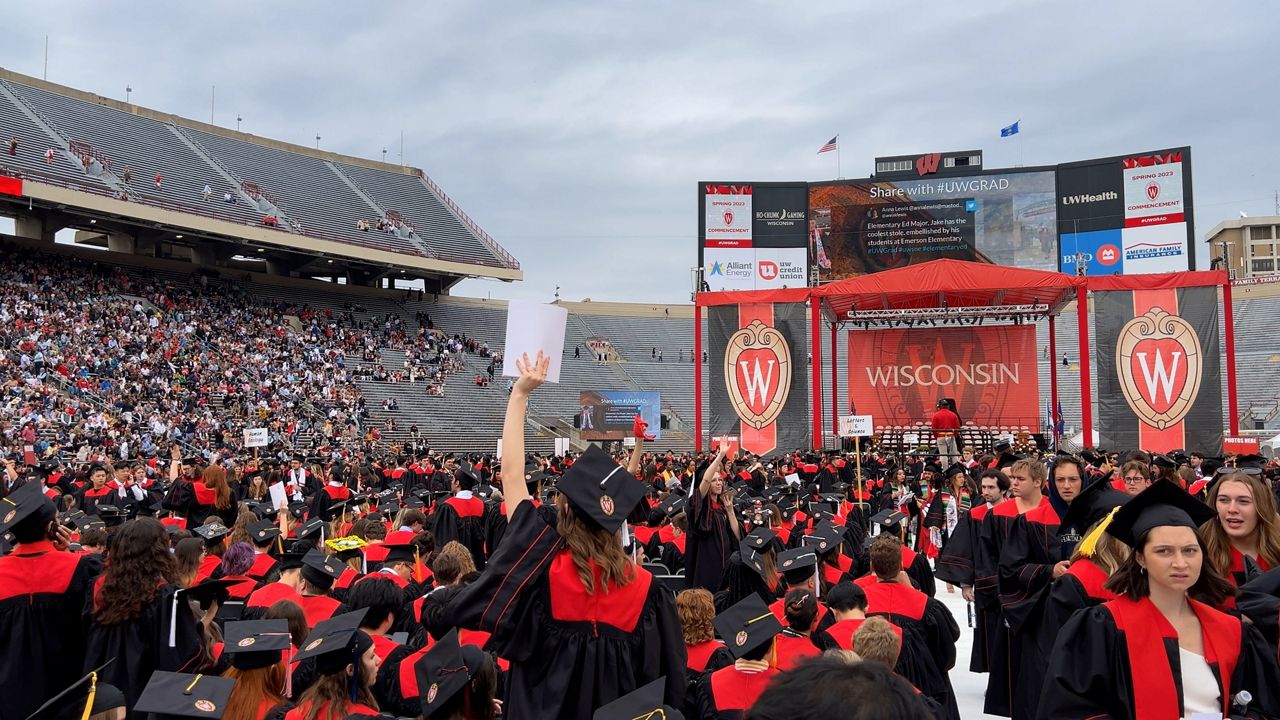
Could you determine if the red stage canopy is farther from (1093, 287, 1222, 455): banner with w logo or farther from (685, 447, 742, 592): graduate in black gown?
(685, 447, 742, 592): graduate in black gown

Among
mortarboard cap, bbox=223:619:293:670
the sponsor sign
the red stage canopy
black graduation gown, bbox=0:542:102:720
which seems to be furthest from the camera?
the sponsor sign

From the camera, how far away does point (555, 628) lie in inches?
123

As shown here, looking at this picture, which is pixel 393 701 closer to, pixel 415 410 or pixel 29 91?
pixel 415 410

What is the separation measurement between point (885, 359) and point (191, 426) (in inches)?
826

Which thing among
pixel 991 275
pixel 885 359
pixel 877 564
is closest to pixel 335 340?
pixel 885 359

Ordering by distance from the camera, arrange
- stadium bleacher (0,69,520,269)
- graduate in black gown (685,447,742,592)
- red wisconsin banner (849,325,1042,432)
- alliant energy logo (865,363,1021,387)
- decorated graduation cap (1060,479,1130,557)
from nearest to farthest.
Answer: decorated graduation cap (1060,479,1130,557), graduate in black gown (685,447,742,592), red wisconsin banner (849,325,1042,432), alliant energy logo (865,363,1021,387), stadium bleacher (0,69,520,269)

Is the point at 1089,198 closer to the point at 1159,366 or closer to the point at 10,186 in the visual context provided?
the point at 1159,366

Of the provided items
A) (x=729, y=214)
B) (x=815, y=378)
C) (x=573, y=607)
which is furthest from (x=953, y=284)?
(x=573, y=607)

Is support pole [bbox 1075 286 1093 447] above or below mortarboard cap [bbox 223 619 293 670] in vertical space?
above

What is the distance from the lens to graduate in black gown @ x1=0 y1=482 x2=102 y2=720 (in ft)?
14.3

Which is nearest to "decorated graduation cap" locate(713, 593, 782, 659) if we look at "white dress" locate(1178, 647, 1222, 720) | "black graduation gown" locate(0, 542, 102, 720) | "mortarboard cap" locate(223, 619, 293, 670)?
"white dress" locate(1178, 647, 1222, 720)

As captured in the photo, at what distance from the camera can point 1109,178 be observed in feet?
108

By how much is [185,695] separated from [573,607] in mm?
1264

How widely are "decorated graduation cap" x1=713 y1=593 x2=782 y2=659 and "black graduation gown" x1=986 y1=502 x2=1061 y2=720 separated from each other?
6.67ft
